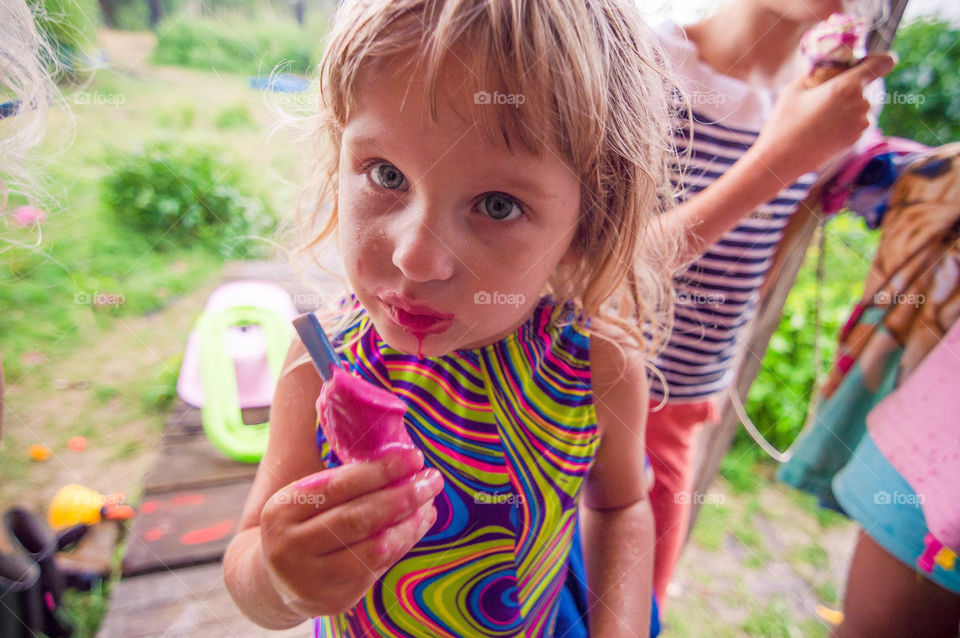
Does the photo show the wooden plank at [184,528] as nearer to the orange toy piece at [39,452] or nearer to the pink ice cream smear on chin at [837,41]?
the orange toy piece at [39,452]

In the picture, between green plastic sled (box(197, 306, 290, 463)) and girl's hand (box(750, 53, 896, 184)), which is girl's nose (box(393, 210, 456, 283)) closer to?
green plastic sled (box(197, 306, 290, 463))

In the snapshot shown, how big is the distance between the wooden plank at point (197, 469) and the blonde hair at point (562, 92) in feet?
1.23

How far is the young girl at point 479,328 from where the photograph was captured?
43cm

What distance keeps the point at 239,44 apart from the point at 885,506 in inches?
44.5

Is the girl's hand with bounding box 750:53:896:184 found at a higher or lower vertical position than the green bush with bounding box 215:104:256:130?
higher

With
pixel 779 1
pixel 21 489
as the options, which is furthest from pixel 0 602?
pixel 779 1

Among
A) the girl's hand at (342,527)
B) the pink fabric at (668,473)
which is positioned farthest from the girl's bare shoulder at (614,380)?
the pink fabric at (668,473)

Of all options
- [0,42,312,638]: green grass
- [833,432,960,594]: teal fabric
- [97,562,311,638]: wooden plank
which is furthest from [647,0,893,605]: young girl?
[97,562,311,638]: wooden plank

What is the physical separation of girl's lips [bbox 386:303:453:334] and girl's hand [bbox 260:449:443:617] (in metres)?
0.11

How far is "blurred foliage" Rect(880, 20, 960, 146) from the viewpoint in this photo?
95cm

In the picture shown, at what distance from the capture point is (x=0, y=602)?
0.58m

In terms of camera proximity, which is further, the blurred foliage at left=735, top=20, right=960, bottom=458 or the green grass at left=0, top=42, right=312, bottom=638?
the blurred foliage at left=735, top=20, right=960, bottom=458

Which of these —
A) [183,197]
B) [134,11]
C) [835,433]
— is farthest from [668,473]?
[134,11]

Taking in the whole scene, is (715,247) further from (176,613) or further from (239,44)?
(176,613)
